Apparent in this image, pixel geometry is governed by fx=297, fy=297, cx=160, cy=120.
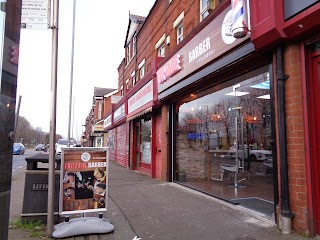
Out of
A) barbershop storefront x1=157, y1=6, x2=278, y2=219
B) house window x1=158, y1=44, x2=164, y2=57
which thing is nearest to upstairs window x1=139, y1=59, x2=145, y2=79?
house window x1=158, y1=44, x2=164, y2=57

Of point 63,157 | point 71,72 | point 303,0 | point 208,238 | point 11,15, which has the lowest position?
point 208,238

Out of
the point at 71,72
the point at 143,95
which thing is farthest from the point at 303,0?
the point at 71,72

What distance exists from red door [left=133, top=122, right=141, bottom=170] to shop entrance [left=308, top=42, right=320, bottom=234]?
462 inches

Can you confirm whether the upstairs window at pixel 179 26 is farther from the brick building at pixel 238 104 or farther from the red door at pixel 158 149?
the red door at pixel 158 149

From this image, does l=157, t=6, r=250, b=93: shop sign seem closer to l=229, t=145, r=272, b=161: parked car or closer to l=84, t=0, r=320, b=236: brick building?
l=84, t=0, r=320, b=236: brick building

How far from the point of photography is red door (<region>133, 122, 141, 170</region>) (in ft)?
52.2

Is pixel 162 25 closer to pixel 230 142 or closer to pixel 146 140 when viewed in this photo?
pixel 146 140

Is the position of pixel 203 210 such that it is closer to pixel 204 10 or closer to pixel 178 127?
pixel 178 127

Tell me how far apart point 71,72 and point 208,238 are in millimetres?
11641

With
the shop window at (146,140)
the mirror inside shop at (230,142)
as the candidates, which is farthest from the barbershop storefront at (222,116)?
the shop window at (146,140)

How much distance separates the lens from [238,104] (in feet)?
28.7

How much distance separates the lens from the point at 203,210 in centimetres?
644

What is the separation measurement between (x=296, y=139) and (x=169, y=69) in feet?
19.4

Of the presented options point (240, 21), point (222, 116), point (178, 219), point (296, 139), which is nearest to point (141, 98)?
point (222, 116)
